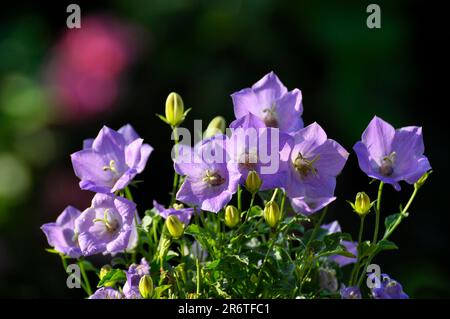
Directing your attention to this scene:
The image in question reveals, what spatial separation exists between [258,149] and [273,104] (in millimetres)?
122

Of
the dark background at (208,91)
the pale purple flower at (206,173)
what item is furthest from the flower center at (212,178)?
the dark background at (208,91)

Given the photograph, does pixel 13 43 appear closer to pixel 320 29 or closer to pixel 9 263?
pixel 9 263

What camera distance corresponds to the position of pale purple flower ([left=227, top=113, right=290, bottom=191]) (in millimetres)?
737

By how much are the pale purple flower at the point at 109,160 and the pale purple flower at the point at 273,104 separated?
0.12m

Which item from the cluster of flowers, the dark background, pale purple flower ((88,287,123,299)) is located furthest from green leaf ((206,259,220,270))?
the dark background

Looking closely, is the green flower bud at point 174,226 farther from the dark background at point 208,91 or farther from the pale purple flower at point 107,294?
the dark background at point 208,91

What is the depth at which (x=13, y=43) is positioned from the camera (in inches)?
91.0

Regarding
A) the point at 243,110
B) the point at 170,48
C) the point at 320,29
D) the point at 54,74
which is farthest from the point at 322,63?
the point at 243,110

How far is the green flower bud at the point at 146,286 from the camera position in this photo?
751 millimetres

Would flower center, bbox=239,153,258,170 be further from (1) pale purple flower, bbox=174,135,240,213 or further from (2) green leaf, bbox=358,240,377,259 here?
(2) green leaf, bbox=358,240,377,259

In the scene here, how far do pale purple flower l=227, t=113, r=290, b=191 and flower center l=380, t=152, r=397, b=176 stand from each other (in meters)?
0.13

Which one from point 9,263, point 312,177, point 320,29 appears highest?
point 320,29
